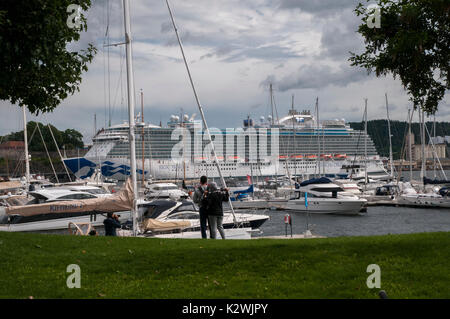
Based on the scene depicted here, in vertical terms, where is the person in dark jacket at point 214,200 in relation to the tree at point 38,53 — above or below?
below

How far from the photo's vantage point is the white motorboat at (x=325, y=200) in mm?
43594

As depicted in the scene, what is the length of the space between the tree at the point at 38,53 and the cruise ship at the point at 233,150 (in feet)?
200

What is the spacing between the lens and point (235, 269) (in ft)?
28.0

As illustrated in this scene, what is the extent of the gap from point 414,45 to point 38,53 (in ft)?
25.2

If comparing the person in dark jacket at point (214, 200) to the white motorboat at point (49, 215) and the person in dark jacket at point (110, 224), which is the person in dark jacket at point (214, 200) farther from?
the white motorboat at point (49, 215)

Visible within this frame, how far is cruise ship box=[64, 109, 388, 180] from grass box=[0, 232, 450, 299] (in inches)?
2477

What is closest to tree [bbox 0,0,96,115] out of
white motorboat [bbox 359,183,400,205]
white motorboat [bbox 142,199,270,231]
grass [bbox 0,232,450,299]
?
grass [bbox 0,232,450,299]

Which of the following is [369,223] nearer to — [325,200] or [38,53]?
[325,200]

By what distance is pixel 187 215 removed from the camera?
25.1 meters

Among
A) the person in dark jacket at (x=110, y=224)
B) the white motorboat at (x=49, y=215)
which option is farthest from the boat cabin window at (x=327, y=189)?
the person in dark jacket at (x=110, y=224)

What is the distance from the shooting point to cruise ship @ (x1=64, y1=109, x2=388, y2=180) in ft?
275

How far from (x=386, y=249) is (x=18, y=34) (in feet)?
26.4
